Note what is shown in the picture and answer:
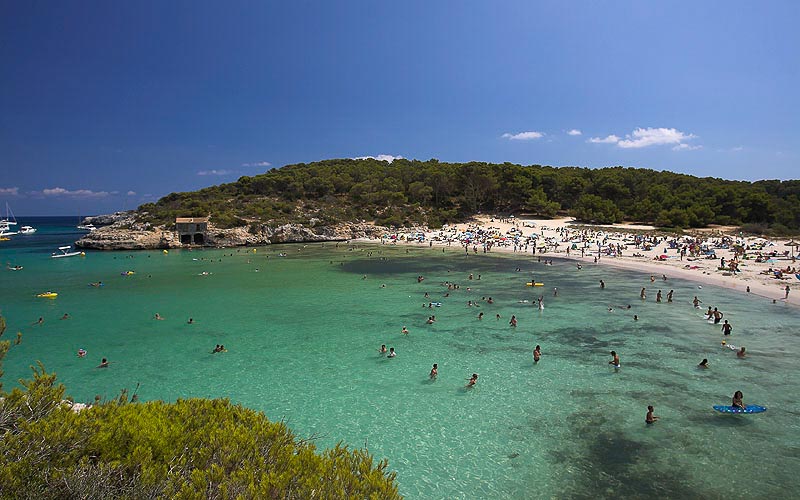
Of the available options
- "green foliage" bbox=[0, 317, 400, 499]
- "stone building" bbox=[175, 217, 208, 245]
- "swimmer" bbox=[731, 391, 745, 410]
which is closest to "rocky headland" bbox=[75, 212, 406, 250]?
"stone building" bbox=[175, 217, 208, 245]

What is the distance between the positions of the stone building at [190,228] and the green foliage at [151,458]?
6618cm

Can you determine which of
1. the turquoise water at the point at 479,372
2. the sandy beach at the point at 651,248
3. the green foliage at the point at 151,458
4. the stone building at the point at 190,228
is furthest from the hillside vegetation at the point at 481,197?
the green foliage at the point at 151,458

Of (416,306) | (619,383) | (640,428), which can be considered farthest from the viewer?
(416,306)

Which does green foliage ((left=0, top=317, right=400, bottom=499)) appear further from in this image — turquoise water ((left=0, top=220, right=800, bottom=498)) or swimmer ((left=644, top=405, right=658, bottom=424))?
swimmer ((left=644, top=405, right=658, bottom=424))

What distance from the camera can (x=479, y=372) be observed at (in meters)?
16.4

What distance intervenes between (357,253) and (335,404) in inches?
1700

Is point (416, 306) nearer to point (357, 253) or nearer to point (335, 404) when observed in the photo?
point (335, 404)

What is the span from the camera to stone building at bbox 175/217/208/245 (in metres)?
66.9

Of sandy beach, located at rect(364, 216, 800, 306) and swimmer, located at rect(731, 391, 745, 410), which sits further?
sandy beach, located at rect(364, 216, 800, 306)

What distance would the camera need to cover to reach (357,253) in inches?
2237

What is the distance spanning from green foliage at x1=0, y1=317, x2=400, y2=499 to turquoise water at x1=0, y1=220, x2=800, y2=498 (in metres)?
4.59

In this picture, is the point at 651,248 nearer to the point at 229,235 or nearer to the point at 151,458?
the point at 151,458

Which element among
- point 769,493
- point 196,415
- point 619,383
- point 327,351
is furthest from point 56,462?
point 619,383

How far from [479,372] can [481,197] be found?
233 feet
